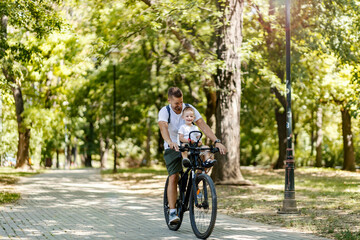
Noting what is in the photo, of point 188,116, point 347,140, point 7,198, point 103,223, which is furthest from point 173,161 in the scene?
point 347,140

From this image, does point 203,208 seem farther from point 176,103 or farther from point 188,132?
point 176,103

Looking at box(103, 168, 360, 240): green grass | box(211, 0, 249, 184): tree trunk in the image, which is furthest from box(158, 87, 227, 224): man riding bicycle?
box(211, 0, 249, 184): tree trunk

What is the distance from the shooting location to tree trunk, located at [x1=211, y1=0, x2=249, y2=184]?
1647 centimetres

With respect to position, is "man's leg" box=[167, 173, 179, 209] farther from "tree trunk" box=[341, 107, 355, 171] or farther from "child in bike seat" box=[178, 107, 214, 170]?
"tree trunk" box=[341, 107, 355, 171]

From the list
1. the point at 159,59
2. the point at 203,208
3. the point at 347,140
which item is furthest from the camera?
the point at 347,140

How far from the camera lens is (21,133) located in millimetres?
30672

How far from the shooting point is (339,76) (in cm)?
2730

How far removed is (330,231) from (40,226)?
170 inches

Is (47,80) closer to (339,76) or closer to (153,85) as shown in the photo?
(153,85)

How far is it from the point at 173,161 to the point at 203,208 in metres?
0.89

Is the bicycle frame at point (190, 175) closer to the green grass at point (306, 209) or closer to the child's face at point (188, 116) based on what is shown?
the child's face at point (188, 116)

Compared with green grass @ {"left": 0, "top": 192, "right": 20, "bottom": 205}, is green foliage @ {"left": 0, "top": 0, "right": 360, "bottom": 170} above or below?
above

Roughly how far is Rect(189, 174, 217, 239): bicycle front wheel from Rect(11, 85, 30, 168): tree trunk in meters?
24.4

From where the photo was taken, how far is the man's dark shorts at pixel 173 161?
23.9 feet
